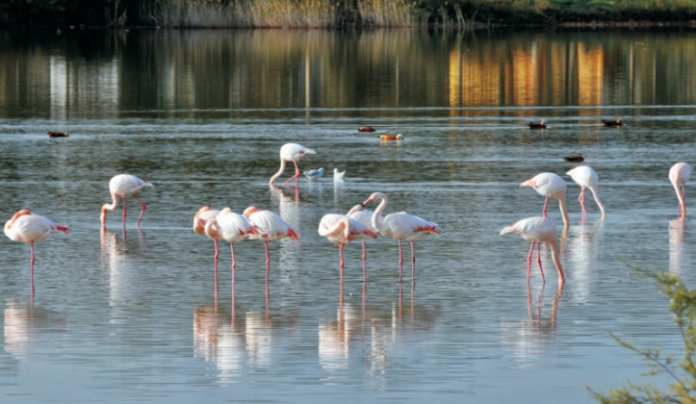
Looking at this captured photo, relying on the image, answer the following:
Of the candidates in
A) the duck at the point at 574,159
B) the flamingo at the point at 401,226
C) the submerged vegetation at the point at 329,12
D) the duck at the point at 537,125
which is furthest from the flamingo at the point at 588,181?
the submerged vegetation at the point at 329,12

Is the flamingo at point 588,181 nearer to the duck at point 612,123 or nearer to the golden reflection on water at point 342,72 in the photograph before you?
the duck at point 612,123

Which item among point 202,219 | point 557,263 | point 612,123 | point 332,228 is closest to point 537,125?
point 612,123

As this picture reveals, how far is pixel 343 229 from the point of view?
11.2m

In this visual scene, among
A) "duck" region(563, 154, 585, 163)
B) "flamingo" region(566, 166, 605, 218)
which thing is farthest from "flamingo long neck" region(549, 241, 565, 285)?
"duck" region(563, 154, 585, 163)

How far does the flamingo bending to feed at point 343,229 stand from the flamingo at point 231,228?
2.03 feet

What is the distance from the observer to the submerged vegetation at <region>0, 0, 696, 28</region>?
2381 inches

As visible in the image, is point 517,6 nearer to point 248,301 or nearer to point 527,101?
point 527,101

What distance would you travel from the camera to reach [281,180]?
18.5m

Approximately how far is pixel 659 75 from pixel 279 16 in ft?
84.5

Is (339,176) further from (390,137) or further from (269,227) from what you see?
(269,227)

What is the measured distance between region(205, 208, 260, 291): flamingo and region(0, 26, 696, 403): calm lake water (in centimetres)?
47

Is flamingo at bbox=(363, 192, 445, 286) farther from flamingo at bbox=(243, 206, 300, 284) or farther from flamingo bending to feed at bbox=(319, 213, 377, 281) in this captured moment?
flamingo at bbox=(243, 206, 300, 284)

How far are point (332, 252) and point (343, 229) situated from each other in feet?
5.77

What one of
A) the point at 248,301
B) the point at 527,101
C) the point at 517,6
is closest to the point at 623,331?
the point at 248,301
